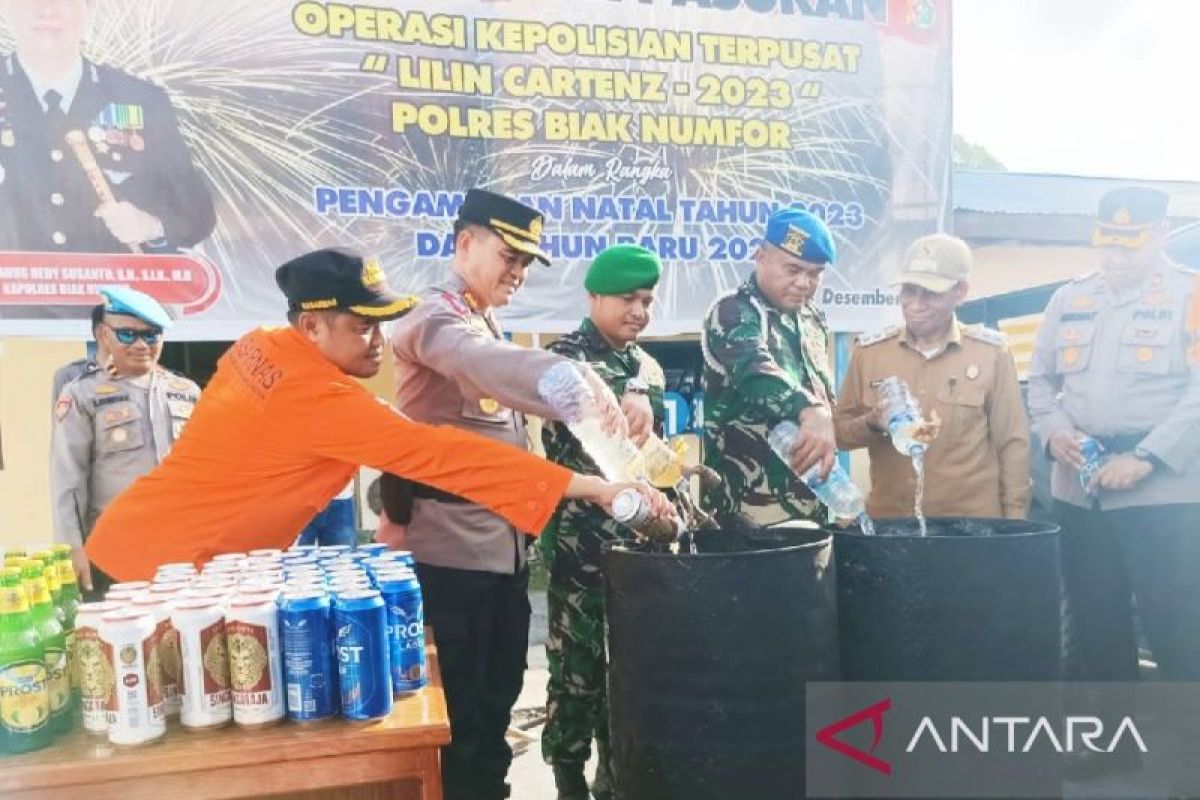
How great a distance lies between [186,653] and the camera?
143cm

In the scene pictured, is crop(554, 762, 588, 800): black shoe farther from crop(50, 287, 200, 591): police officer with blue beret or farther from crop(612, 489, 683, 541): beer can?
crop(50, 287, 200, 591): police officer with blue beret

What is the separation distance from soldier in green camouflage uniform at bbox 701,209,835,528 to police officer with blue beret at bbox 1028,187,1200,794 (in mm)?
1081

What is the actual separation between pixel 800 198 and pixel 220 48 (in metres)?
2.84

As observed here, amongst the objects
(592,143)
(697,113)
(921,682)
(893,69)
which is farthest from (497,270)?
(893,69)

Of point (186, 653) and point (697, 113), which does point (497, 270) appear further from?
point (697, 113)

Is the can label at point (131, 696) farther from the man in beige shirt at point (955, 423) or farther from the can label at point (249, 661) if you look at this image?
the man in beige shirt at point (955, 423)

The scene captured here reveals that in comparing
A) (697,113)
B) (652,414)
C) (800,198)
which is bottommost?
(652,414)

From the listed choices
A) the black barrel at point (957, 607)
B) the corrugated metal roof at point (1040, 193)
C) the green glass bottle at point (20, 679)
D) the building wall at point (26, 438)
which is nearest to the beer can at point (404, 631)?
the green glass bottle at point (20, 679)

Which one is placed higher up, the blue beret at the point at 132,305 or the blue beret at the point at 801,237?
the blue beret at the point at 801,237

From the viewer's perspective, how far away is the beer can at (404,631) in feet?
5.31

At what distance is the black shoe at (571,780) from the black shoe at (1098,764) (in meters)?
1.55

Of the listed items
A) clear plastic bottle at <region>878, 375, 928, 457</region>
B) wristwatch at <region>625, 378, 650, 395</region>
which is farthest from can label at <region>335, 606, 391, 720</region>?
clear plastic bottle at <region>878, 375, 928, 457</region>

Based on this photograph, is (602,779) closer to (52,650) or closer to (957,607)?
(957,607)

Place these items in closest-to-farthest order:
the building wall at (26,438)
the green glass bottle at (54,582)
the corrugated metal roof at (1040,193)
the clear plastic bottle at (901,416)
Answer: the green glass bottle at (54,582) → the clear plastic bottle at (901,416) → the building wall at (26,438) → the corrugated metal roof at (1040,193)
